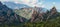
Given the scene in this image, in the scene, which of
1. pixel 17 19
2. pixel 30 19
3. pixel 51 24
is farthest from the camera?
pixel 51 24

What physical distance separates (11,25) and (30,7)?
131 inches

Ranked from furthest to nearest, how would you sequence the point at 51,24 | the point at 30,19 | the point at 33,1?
the point at 51,24
the point at 30,19
the point at 33,1

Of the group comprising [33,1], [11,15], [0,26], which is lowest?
[0,26]

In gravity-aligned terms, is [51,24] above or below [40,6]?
below

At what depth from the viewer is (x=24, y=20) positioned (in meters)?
16.4

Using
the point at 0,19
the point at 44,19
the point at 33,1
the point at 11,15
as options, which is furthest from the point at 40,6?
the point at 0,19

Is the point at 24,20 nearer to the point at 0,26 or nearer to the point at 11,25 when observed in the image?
the point at 11,25

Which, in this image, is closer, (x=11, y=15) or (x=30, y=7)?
(x=30, y=7)

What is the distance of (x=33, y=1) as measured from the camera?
15.0m

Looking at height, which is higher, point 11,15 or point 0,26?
point 11,15

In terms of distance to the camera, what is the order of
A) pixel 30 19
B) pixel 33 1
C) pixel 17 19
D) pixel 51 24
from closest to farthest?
pixel 33 1
pixel 30 19
pixel 17 19
pixel 51 24

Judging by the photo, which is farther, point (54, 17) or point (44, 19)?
point (54, 17)

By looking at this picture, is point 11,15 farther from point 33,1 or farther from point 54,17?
point 54,17

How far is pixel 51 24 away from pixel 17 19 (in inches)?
131
